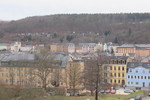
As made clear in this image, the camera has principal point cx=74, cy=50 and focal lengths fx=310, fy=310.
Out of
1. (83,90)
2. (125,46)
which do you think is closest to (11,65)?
(83,90)

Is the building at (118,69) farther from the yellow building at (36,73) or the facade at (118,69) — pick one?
the yellow building at (36,73)

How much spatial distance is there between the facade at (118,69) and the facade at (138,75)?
0.94m

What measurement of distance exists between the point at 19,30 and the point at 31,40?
4219 centimetres

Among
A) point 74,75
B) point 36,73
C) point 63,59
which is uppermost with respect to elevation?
point 63,59

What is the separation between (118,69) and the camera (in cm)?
5253

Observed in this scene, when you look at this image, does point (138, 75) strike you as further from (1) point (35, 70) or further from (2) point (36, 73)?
(2) point (36, 73)

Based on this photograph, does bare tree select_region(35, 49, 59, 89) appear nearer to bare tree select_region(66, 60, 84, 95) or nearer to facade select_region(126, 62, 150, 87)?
bare tree select_region(66, 60, 84, 95)

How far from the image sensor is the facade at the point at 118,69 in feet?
171

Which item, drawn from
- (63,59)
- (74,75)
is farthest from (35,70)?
(74,75)

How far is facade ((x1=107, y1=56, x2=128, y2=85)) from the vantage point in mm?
52094

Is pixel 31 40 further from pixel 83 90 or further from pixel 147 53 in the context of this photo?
pixel 83 90

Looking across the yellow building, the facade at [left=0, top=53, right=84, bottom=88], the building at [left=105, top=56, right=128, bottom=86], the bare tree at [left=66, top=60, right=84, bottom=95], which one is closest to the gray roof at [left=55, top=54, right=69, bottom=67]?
the facade at [left=0, top=53, right=84, bottom=88]

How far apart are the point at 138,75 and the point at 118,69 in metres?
3.59

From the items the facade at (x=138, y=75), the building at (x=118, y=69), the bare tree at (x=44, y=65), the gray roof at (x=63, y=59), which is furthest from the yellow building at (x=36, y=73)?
the facade at (x=138, y=75)
